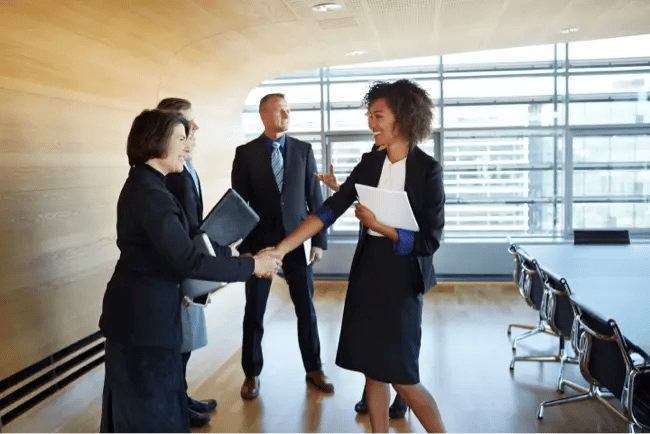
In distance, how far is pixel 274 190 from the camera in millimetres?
4387

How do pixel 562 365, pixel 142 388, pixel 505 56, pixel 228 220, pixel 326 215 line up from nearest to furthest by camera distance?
pixel 142 388
pixel 228 220
pixel 326 215
pixel 562 365
pixel 505 56

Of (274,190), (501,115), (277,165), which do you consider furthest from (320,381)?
(501,115)

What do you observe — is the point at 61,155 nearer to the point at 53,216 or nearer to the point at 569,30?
the point at 53,216

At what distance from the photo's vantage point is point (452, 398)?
4359 mm

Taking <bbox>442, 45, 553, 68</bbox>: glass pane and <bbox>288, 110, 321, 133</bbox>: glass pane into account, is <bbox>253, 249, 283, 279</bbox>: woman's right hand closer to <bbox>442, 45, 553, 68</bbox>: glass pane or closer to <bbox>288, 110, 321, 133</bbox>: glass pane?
<bbox>288, 110, 321, 133</bbox>: glass pane

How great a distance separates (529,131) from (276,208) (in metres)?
5.67

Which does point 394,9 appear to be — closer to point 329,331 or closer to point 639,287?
point 639,287

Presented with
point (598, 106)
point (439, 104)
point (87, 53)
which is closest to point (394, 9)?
point (87, 53)

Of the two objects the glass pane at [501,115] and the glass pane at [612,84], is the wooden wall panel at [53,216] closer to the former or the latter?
the glass pane at [501,115]

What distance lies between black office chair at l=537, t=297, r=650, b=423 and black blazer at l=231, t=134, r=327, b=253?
169 cm

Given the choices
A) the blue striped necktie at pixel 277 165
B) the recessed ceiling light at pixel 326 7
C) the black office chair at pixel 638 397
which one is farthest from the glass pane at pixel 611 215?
the black office chair at pixel 638 397

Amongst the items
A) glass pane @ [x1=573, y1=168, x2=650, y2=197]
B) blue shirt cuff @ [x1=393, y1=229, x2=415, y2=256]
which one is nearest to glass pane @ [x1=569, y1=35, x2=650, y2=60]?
glass pane @ [x1=573, y1=168, x2=650, y2=197]

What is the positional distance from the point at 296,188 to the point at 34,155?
5.48ft

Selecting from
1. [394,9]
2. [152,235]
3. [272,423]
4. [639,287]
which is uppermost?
[394,9]
